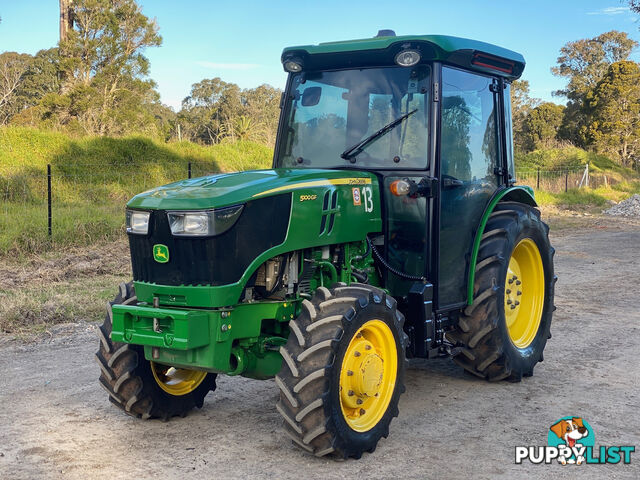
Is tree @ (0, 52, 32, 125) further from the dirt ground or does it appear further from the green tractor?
the green tractor

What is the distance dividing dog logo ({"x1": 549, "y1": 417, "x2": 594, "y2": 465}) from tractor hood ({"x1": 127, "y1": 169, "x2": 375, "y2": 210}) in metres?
2.04

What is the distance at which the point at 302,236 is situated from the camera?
4309mm

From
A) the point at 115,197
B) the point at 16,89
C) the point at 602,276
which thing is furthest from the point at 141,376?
the point at 16,89

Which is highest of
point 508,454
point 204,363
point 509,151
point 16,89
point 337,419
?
point 16,89

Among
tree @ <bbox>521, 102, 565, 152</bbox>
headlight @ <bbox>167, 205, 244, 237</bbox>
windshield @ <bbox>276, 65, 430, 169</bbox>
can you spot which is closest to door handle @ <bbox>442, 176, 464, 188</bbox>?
windshield @ <bbox>276, 65, 430, 169</bbox>

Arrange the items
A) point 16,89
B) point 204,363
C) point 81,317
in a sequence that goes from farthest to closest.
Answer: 1. point 16,89
2. point 81,317
3. point 204,363

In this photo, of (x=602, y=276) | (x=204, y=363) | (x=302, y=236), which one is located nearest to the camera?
(x=204, y=363)

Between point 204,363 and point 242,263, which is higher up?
point 242,263

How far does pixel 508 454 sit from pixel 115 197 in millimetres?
12357

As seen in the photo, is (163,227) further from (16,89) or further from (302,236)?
(16,89)

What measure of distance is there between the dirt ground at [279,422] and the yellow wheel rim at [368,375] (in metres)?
0.23

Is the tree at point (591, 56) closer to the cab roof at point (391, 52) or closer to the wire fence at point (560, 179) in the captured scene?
the wire fence at point (560, 179)

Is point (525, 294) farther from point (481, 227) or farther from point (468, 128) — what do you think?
point (468, 128)

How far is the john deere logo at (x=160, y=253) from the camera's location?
4.10m
